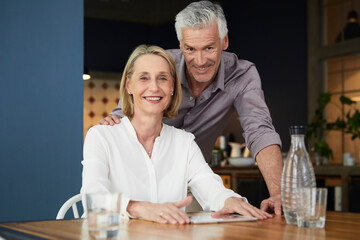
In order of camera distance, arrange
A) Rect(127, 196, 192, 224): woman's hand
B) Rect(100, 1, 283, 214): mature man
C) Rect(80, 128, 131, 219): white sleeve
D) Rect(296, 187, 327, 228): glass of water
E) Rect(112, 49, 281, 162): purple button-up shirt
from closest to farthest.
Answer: Rect(296, 187, 327, 228): glass of water, Rect(127, 196, 192, 224): woman's hand, Rect(80, 128, 131, 219): white sleeve, Rect(100, 1, 283, 214): mature man, Rect(112, 49, 281, 162): purple button-up shirt

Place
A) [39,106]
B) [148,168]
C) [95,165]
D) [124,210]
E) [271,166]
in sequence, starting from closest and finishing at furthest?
1. [124,210]
2. [95,165]
3. [148,168]
4. [271,166]
5. [39,106]

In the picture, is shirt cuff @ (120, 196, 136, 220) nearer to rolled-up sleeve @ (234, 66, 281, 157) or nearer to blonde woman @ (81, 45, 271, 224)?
blonde woman @ (81, 45, 271, 224)

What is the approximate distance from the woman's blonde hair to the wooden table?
0.70m

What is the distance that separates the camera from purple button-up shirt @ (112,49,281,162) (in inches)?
99.1

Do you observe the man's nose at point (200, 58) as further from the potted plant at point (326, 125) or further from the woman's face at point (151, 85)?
the potted plant at point (326, 125)

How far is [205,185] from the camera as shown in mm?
2020

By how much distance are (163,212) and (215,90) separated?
1136 millimetres

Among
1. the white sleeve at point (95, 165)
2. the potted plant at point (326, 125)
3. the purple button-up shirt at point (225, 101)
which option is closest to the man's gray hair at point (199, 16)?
the purple button-up shirt at point (225, 101)

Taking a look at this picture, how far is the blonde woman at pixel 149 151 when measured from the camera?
1.94 metres

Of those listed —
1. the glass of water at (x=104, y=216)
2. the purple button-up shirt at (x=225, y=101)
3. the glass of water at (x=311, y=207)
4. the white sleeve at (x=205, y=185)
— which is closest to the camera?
the glass of water at (x=104, y=216)

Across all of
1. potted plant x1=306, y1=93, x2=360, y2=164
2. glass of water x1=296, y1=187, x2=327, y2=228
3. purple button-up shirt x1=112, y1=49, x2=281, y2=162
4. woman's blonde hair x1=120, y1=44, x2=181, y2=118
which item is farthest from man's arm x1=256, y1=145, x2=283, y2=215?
potted plant x1=306, y1=93, x2=360, y2=164

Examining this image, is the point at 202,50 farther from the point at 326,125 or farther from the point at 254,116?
the point at 326,125

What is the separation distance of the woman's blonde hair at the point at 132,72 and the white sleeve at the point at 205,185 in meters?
0.22

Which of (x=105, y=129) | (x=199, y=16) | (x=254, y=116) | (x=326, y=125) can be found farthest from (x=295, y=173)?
(x=326, y=125)
